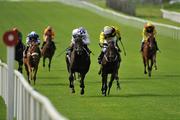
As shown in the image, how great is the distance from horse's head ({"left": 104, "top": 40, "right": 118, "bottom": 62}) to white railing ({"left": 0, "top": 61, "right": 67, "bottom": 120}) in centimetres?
511

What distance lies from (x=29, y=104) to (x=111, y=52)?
8.30 m

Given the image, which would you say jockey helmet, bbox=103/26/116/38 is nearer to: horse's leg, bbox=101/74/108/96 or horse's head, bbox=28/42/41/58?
horse's leg, bbox=101/74/108/96

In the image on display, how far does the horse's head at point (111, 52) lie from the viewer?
1992 centimetres

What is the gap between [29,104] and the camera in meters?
11.8

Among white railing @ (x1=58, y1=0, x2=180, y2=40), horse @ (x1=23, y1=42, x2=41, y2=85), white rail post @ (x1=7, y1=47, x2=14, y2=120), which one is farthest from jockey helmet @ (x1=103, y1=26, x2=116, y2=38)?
white railing @ (x1=58, y1=0, x2=180, y2=40)

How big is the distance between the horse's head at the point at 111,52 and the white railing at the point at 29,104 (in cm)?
511

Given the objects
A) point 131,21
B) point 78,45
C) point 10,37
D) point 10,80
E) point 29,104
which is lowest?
point 29,104

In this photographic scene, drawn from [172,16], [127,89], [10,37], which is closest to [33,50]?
[127,89]

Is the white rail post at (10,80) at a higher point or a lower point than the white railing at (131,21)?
lower

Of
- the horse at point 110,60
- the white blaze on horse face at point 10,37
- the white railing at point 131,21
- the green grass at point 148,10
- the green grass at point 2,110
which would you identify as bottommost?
the green grass at point 2,110

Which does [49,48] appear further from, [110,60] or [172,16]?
[172,16]

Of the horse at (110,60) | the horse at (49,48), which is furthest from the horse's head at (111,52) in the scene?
the horse at (49,48)

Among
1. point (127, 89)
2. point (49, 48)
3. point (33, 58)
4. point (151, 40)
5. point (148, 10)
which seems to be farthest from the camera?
point (148, 10)

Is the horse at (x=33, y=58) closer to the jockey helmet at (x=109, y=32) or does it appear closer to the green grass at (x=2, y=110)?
the jockey helmet at (x=109, y=32)
